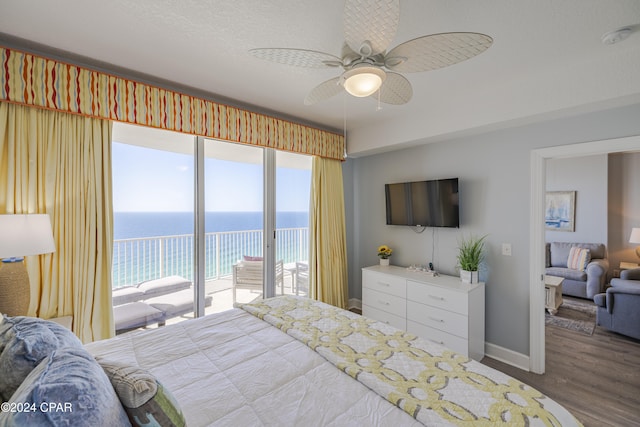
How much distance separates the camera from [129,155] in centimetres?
244

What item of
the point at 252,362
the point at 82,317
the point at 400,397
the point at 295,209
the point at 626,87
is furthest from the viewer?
the point at 295,209

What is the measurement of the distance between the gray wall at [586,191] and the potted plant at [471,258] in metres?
3.68

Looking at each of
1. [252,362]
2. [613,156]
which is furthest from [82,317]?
[613,156]

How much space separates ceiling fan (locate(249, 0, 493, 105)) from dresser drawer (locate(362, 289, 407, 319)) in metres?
2.40

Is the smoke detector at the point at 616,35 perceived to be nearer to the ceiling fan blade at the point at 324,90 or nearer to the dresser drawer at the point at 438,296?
the ceiling fan blade at the point at 324,90

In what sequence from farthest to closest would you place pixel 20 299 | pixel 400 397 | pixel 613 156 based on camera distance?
1. pixel 613 156
2. pixel 20 299
3. pixel 400 397

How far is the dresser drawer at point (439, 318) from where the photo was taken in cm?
267

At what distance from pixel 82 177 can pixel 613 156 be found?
7.41 m

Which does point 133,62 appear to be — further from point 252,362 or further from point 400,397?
point 400,397

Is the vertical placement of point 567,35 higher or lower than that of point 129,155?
higher

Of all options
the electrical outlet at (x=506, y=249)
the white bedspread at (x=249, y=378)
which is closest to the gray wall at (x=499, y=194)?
the electrical outlet at (x=506, y=249)

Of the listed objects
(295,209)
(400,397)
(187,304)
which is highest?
(295,209)

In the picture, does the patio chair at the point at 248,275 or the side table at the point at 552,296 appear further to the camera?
the side table at the point at 552,296

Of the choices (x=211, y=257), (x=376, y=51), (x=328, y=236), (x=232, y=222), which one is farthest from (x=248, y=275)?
(x=376, y=51)
